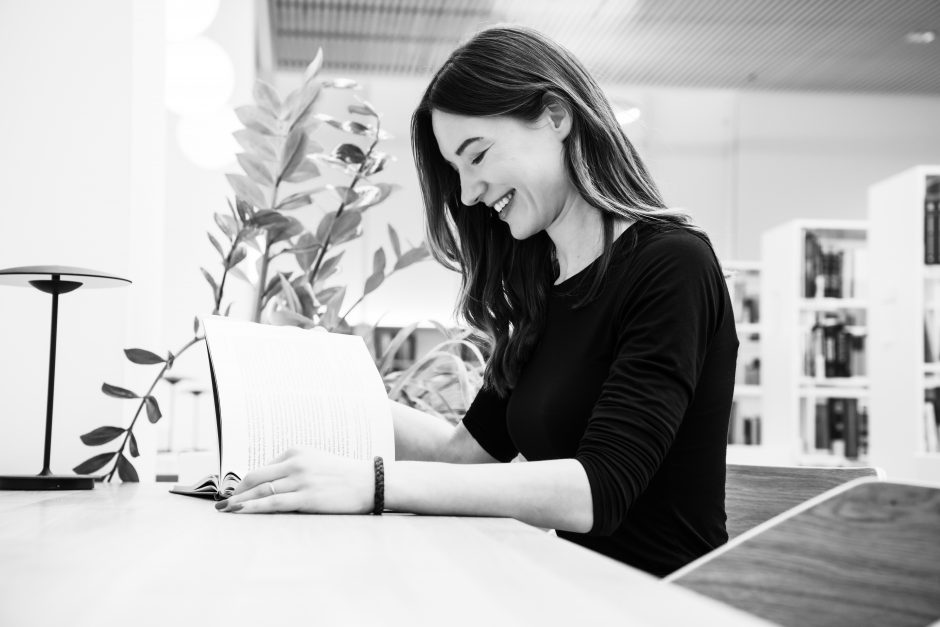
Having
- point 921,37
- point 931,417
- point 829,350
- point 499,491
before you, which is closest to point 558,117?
point 499,491

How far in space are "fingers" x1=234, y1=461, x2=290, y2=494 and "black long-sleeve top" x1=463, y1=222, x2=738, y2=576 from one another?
0.94ft

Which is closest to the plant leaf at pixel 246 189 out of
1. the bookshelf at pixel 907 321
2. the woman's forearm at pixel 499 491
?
the woman's forearm at pixel 499 491

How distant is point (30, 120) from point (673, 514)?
1100mm

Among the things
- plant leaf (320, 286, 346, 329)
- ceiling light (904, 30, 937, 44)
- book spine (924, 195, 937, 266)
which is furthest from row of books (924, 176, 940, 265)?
plant leaf (320, 286, 346, 329)

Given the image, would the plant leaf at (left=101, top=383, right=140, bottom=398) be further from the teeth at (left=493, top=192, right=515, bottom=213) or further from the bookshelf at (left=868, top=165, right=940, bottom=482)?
the bookshelf at (left=868, top=165, right=940, bottom=482)

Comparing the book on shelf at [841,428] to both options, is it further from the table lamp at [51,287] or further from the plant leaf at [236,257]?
the table lamp at [51,287]

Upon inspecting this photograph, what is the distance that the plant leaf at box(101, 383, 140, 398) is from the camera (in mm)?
1266

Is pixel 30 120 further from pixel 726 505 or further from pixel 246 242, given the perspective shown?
pixel 726 505

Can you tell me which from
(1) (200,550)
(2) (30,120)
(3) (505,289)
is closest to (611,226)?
(3) (505,289)

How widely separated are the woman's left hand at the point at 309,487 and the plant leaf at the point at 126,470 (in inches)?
19.5

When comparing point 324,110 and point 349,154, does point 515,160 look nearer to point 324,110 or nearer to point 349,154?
point 349,154

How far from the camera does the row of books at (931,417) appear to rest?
437 cm

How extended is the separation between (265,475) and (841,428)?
4.96 m

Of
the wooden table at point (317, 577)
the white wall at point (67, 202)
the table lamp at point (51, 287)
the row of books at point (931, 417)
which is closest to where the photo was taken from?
the wooden table at point (317, 577)
